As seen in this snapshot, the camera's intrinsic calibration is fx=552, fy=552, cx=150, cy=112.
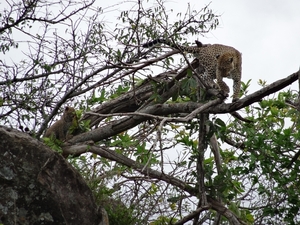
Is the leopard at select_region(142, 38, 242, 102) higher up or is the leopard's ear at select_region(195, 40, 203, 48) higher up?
the leopard's ear at select_region(195, 40, 203, 48)

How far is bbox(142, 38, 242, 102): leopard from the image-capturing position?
19.6 ft

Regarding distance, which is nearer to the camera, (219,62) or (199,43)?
(219,62)

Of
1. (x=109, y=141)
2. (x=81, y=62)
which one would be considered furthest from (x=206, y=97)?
(x=81, y=62)

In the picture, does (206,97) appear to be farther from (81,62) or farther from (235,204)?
(81,62)

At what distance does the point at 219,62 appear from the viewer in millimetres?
5957

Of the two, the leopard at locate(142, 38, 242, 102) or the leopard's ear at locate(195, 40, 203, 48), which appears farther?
the leopard's ear at locate(195, 40, 203, 48)

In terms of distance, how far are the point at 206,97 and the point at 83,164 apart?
6.59 feet

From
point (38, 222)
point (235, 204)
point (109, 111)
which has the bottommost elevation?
point (38, 222)

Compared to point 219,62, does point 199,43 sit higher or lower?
higher

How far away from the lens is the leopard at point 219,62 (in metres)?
5.97

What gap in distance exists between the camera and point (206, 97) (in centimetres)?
538

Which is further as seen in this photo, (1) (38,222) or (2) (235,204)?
(2) (235,204)

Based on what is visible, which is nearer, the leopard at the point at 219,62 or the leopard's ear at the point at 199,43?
the leopard at the point at 219,62

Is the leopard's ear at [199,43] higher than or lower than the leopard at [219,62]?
higher
